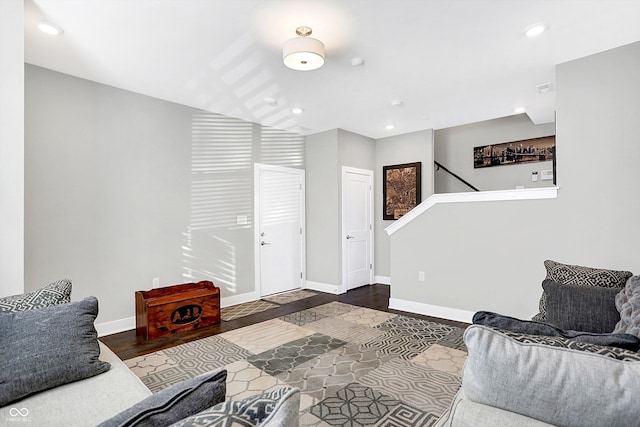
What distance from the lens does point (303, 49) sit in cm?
244

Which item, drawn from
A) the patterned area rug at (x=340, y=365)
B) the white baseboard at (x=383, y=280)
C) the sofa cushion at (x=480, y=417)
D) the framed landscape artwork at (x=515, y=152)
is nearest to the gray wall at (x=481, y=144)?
the framed landscape artwork at (x=515, y=152)

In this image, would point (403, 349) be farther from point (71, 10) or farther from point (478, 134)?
point (478, 134)

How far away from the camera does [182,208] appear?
401cm

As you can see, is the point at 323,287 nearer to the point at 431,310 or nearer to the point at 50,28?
the point at 431,310

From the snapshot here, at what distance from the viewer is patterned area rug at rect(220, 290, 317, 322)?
4082mm

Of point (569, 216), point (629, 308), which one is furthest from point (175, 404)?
point (569, 216)

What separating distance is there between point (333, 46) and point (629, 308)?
2.54 meters

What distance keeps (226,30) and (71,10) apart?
1014mm

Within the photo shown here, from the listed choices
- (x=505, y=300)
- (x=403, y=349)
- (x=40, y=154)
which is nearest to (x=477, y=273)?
(x=505, y=300)

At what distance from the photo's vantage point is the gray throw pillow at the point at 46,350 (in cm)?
126

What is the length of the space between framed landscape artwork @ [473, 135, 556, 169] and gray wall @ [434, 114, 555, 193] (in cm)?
7

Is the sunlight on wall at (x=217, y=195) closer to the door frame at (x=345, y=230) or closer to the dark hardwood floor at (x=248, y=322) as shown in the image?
the dark hardwood floor at (x=248, y=322)

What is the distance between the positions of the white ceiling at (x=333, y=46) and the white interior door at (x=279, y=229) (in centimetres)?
129

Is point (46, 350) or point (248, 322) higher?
point (46, 350)
